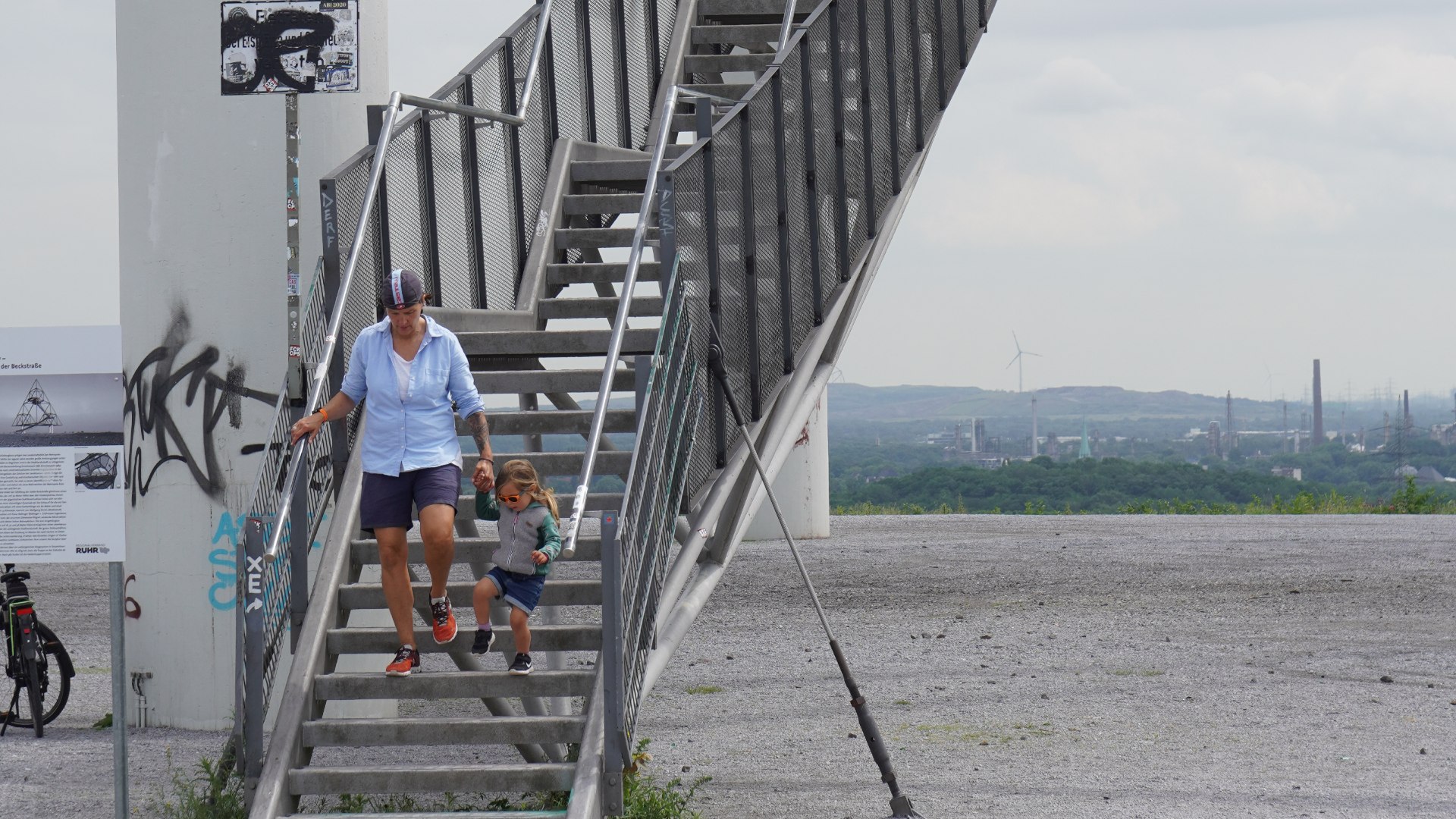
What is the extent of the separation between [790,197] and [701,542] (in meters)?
2.52

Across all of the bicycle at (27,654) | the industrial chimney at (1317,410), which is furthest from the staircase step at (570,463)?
the industrial chimney at (1317,410)

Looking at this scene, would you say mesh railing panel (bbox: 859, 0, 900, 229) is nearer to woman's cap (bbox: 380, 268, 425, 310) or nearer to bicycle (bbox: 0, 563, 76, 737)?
woman's cap (bbox: 380, 268, 425, 310)

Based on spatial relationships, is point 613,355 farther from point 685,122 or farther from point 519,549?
point 685,122

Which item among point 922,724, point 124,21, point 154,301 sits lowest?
point 922,724

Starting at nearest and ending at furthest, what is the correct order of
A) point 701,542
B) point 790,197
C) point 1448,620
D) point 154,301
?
point 701,542, point 790,197, point 154,301, point 1448,620

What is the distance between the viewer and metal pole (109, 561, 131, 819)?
24.1 ft

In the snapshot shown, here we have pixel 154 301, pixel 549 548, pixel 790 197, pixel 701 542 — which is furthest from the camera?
pixel 154 301

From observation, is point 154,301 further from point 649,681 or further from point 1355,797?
point 1355,797

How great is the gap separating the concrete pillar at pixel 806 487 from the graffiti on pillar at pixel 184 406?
597 inches

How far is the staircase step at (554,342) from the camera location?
30.6ft

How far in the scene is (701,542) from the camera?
9.33 m

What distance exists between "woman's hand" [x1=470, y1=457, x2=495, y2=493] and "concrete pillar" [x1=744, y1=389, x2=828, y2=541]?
1829 cm

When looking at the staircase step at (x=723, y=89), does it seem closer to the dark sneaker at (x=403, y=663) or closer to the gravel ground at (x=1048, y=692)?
the gravel ground at (x=1048, y=692)

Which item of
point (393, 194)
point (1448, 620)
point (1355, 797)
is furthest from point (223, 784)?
point (1448, 620)
